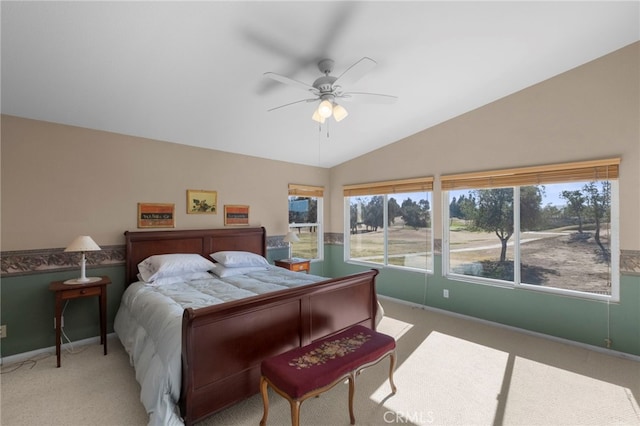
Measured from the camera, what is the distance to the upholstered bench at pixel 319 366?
1.70 meters

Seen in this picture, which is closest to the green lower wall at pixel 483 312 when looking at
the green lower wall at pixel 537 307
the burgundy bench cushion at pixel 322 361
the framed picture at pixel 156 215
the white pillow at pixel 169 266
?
the green lower wall at pixel 537 307

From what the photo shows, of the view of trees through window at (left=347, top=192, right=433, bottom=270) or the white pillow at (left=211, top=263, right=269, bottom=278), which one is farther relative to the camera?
the view of trees through window at (left=347, top=192, right=433, bottom=270)

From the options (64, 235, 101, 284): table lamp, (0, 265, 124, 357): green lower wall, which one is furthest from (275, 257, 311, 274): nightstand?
(64, 235, 101, 284): table lamp

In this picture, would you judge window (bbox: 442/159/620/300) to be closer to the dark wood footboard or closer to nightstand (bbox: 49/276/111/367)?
the dark wood footboard

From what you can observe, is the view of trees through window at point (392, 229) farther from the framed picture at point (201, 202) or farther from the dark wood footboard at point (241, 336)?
the framed picture at point (201, 202)

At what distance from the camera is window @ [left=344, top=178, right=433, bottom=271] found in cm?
453

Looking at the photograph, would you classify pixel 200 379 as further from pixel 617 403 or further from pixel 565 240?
pixel 565 240

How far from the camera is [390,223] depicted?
→ 16.5 ft

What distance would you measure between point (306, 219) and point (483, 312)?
10.6ft

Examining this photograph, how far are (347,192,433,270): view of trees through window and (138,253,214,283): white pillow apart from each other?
2911 mm

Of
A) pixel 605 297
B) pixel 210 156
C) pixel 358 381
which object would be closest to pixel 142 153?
pixel 210 156

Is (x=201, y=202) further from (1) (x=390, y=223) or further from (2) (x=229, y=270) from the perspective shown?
(1) (x=390, y=223)

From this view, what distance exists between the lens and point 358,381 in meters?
2.51

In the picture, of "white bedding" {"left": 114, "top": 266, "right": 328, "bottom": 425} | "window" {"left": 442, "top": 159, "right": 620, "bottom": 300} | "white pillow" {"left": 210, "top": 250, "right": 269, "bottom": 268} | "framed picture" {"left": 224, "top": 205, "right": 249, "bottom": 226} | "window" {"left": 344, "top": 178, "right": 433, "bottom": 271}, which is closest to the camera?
"white bedding" {"left": 114, "top": 266, "right": 328, "bottom": 425}
